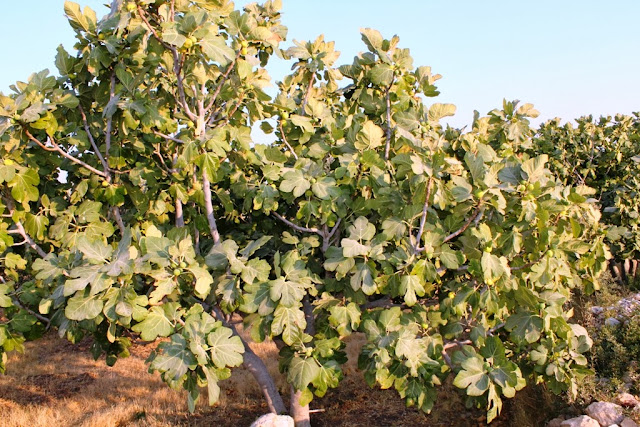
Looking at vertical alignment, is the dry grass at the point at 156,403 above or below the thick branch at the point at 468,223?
below

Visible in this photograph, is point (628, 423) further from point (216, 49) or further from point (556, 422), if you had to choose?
point (216, 49)

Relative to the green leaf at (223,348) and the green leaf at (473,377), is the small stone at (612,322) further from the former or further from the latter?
the green leaf at (223,348)

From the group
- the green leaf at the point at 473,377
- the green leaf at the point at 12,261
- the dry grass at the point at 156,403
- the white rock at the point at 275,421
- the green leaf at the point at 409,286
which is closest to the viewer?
the green leaf at the point at 409,286

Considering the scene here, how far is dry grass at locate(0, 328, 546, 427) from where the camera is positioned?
21.3ft

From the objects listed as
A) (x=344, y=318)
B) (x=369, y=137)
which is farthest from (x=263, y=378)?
(x=369, y=137)

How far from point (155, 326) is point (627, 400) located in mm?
4893

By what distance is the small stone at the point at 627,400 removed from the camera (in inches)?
212

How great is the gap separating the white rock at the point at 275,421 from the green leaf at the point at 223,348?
6.05 feet

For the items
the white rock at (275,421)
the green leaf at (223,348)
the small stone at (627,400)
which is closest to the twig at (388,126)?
the green leaf at (223,348)

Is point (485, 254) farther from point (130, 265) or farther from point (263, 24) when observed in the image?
point (263, 24)

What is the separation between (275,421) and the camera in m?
5.20

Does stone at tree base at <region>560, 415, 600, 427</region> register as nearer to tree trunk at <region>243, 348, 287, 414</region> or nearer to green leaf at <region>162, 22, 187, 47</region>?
tree trunk at <region>243, 348, 287, 414</region>

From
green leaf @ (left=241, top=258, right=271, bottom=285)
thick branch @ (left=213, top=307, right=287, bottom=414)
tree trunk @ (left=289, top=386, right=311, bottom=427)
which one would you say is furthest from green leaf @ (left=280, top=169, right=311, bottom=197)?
tree trunk @ (left=289, top=386, right=311, bottom=427)

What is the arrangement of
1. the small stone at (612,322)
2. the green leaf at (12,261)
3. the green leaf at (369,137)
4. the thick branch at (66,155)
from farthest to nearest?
the small stone at (612,322)
the green leaf at (12,261)
the thick branch at (66,155)
the green leaf at (369,137)
